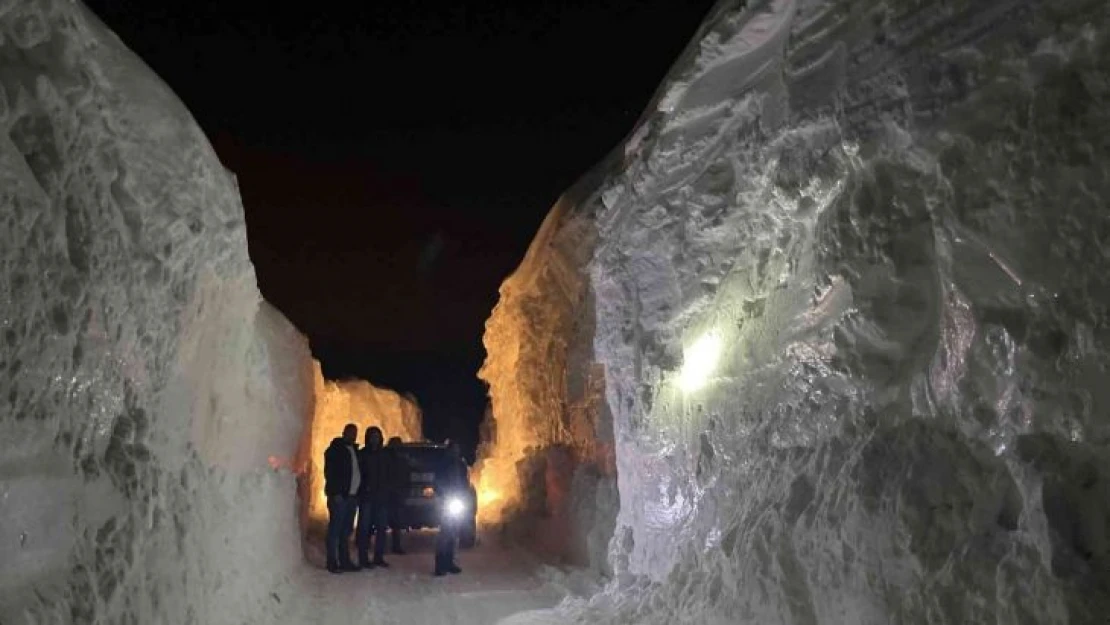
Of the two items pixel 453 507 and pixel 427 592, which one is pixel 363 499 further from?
pixel 427 592

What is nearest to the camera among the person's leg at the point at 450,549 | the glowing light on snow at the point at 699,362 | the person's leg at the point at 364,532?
the glowing light on snow at the point at 699,362

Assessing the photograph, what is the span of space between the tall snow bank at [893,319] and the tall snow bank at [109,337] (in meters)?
3.61

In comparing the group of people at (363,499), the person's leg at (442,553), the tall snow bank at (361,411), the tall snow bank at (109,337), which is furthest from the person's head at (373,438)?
the tall snow bank at (361,411)

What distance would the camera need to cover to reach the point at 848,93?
4.76 metres

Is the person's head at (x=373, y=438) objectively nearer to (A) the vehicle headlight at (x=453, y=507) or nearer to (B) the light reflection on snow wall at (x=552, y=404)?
(A) the vehicle headlight at (x=453, y=507)

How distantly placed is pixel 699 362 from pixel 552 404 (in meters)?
7.35

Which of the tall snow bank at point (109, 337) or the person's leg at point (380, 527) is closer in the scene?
the tall snow bank at point (109, 337)

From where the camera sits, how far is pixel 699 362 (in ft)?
24.6

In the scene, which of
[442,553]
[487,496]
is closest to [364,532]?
[442,553]

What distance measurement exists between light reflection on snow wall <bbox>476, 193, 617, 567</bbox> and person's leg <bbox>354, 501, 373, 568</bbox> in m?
2.79

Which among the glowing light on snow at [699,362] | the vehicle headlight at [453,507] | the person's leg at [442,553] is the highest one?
the glowing light on snow at [699,362]

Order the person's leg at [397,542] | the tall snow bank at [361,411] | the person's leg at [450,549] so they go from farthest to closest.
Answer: the tall snow bank at [361,411] → the person's leg at [397,542] → the person's leg at [450,549]

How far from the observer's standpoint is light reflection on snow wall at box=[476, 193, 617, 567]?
469 inches

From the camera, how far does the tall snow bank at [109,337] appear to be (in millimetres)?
3799
